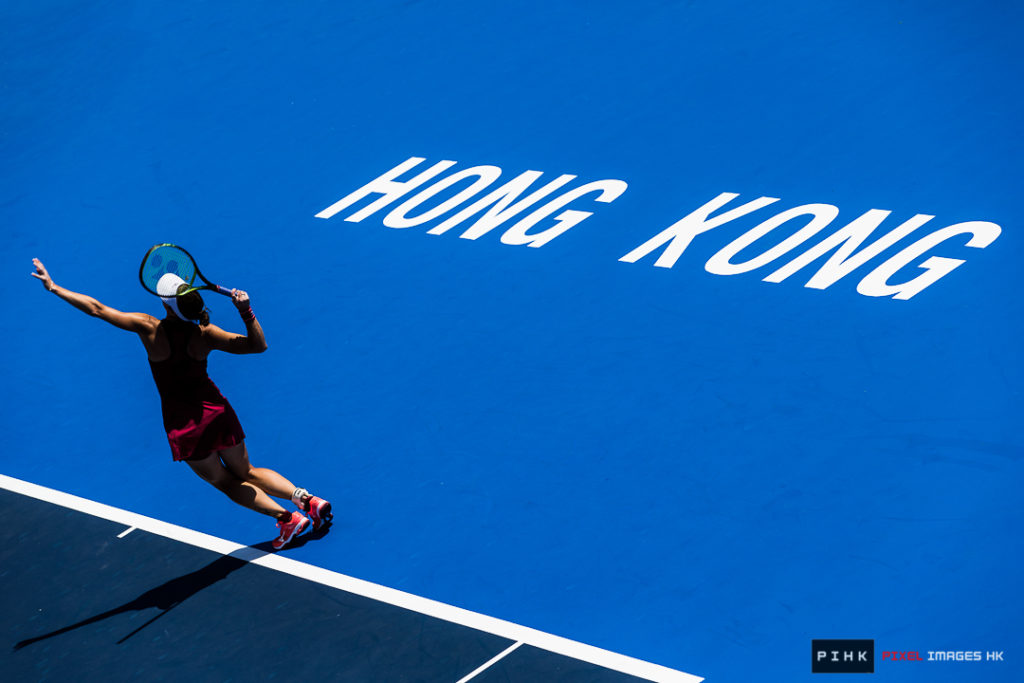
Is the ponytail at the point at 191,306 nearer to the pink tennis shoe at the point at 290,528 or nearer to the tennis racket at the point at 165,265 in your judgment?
the tennis racket at the point at 165,265

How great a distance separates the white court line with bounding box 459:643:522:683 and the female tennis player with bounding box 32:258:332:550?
2066mm

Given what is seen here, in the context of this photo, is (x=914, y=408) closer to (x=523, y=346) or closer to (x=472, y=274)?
(x=523, y=346)

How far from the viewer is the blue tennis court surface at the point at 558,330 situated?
759 cm

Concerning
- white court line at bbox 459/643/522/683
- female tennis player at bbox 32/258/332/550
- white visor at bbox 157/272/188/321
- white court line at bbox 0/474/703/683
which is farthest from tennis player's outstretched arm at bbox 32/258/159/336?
white court line at bbox 459/643/522/683

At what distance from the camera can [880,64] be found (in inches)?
477

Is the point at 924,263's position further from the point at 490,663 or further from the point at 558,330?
the point at 490,663

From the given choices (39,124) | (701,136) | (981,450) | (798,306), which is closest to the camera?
(981,450)

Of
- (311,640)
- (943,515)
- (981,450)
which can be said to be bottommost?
(311,640)

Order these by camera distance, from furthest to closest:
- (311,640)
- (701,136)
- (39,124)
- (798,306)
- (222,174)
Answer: (39,124) → (222,174) → (701,136) → (798,306) → (311,640)

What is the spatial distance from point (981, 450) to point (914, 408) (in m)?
0.61

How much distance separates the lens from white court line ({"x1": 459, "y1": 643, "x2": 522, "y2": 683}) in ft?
23.2

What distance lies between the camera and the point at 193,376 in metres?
8.00

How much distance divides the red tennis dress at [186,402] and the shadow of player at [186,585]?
0.86 m

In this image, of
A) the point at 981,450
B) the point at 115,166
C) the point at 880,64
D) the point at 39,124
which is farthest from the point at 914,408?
the point at 39,124
